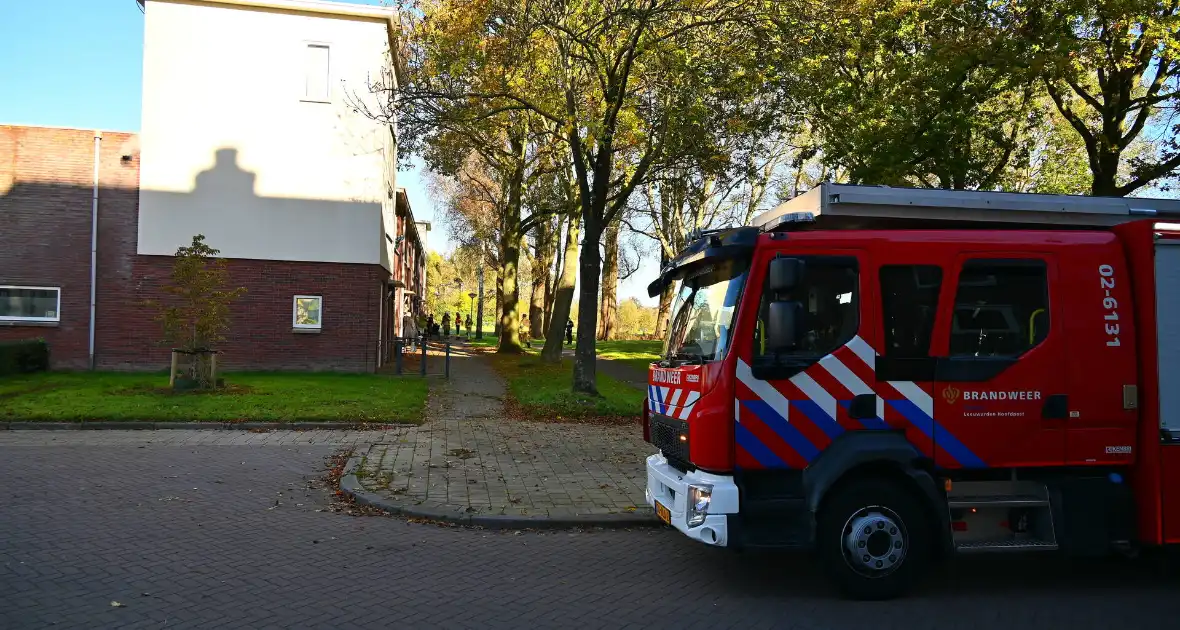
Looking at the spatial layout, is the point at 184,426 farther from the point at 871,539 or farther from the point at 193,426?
the point at 871,539

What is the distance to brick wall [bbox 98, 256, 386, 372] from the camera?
19.7 metres

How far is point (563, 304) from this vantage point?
26.3 m

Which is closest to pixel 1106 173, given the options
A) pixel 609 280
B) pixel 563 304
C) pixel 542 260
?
pixel 563 304

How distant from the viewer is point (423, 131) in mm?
15727

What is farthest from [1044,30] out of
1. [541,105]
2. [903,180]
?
[541,105]

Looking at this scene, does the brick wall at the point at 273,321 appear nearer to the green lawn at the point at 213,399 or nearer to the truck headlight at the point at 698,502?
the green lawn at the point at 213,399

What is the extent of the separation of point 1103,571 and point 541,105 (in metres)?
12.7

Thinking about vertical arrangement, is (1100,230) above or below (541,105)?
below

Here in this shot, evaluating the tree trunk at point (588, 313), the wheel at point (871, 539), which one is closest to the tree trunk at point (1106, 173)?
the tree trunk at point (588, 313)

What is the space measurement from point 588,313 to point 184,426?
23.8ft

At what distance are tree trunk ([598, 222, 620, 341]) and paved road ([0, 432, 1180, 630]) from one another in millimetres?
29850

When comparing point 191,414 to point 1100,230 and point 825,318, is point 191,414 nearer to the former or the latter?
point 825,318

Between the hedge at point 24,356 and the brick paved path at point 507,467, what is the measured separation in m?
10.6

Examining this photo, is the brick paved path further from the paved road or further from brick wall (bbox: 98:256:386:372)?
brick wall (bbox: 98:256:386:372)
